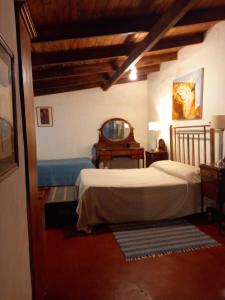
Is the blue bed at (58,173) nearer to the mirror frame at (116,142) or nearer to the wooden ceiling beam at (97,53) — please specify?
the mirror frame at (116,142)

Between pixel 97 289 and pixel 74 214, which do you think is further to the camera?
pixel 74 214

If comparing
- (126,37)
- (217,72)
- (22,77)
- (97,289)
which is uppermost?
(126,37)

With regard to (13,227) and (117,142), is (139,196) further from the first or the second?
(117,142)

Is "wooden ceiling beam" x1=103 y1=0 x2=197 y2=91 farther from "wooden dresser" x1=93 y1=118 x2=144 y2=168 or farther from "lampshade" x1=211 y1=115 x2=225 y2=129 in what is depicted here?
"wooden dresser" x1=93 y1=118 x2=144 y2=168

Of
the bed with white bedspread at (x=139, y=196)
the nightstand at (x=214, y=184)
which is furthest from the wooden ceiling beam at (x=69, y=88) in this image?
the nightstand at (x=214, y=184)

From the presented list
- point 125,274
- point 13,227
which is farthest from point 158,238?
point 13,227

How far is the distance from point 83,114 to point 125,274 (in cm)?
457

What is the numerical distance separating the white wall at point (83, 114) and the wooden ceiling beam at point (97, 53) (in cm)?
256

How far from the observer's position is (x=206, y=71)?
3779 millimetres

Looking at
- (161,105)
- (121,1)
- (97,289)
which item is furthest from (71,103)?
(97,289)

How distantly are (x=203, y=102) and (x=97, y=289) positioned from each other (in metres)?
3.10

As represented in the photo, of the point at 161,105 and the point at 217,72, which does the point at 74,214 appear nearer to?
the point at 217,72

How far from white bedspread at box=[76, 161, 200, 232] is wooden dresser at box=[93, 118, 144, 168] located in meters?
2.50

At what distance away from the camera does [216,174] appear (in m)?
2.96
